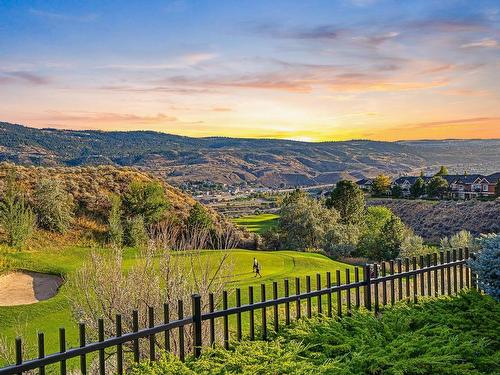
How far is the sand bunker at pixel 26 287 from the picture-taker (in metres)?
17.7

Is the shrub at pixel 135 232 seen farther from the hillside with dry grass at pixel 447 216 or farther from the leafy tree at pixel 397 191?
the leafy tree at pixel 397 191

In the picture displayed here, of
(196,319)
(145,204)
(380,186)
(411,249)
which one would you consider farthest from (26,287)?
(380,186)

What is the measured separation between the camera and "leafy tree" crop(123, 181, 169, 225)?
33.2m

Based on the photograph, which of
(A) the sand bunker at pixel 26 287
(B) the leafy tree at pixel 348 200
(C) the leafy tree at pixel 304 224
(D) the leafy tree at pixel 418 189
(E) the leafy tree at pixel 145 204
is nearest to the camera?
(A) the sand bunker at pixel 26 287

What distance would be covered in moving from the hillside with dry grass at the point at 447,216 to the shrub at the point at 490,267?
49.1 metres

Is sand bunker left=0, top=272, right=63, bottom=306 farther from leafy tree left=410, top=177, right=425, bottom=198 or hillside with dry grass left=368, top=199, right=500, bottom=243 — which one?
leafy tree left=410, top=177, right=425, bottom=198

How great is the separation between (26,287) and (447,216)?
52933 millimetres

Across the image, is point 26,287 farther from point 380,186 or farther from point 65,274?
point 380,186

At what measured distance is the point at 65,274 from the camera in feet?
65.9

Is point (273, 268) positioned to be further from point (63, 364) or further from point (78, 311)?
point (63, 364)

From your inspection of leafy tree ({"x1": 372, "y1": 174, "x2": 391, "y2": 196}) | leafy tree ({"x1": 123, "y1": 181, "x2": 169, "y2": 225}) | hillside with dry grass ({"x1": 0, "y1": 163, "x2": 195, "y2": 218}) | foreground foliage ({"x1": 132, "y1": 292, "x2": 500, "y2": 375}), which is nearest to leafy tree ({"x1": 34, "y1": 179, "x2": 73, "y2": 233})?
hillside with dry grass ({"x1": 0, "y1": 163, "x2": 195, "y2": 218})

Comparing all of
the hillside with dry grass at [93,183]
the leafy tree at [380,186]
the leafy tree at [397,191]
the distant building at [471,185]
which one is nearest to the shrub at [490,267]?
the hillside with dry grass at [93,183]

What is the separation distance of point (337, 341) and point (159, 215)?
28447 millimetres

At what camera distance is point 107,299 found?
7.91m
